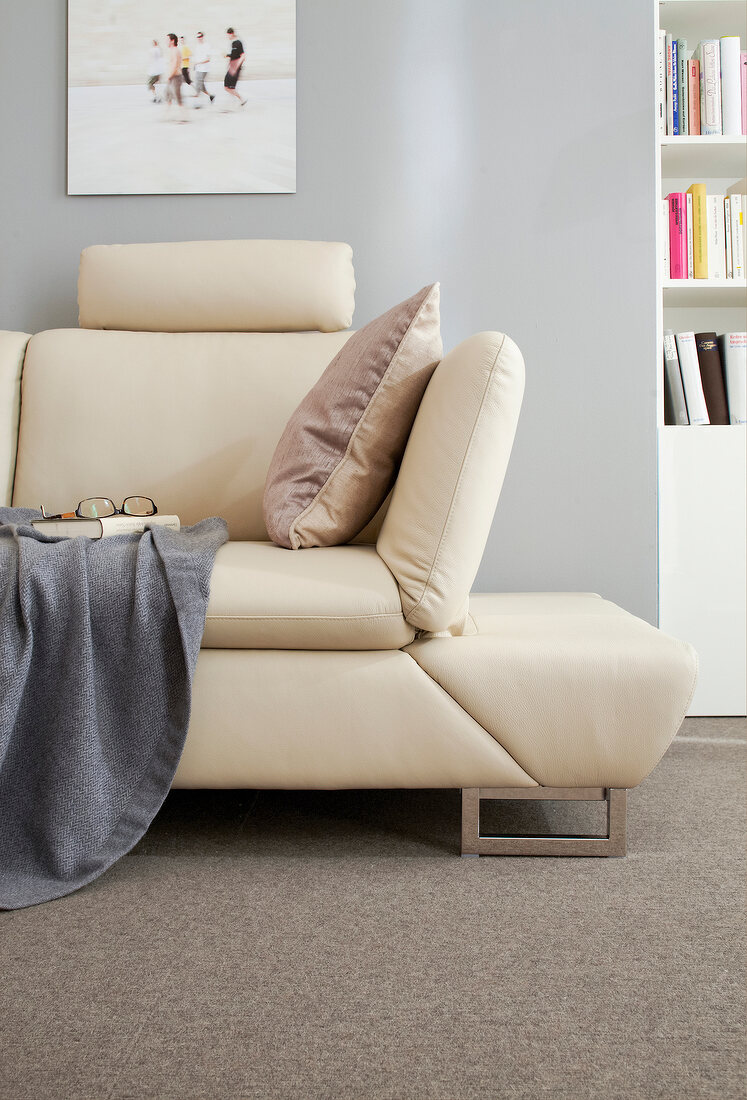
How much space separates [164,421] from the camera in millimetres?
1847

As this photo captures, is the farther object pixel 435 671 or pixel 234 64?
pixel 234 64

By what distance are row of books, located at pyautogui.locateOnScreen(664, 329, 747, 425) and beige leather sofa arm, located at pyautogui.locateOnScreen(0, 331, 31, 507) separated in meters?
1.57

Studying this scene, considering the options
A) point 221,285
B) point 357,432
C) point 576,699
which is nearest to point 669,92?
point 221,285

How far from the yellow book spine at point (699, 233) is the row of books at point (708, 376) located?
17 cm

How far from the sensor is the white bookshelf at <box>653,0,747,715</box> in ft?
6.58

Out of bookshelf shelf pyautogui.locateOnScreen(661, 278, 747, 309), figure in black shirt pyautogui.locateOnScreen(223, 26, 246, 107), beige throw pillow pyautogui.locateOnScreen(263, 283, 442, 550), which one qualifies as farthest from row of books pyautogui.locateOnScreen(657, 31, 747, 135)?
beige throw pillow pyautogui.locateOnScreen(263, 283, 442, 550)

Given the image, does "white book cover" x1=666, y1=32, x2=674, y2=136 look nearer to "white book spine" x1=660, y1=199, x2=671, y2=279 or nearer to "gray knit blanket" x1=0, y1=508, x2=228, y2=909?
"white book spine" x1=660, y1=199, x2=671, y2=279

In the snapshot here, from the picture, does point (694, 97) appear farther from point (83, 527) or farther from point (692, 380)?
point (83, 527)

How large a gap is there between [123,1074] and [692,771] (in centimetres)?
123

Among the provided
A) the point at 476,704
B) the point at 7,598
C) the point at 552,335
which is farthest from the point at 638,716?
the point at 552,335

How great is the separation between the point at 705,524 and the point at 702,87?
1080 millimetres

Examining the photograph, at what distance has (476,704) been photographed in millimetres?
1170

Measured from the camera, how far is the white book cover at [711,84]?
79.5 inches

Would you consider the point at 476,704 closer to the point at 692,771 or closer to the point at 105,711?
the point at 105,711
